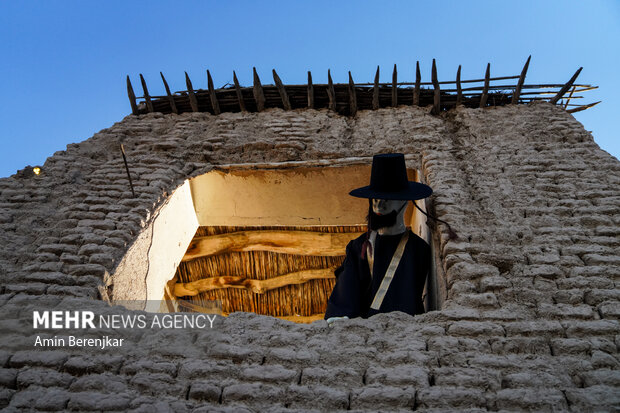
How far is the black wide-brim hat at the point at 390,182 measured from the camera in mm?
2822

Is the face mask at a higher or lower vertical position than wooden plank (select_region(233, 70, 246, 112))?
lower

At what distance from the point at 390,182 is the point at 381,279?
0.60 metres

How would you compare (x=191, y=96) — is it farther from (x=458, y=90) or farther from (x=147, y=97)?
(x=458, y=90)

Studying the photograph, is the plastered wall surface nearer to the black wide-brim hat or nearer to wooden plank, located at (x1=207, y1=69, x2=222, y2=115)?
the black wide-brim hat

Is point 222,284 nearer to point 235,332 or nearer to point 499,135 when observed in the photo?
point 235,332

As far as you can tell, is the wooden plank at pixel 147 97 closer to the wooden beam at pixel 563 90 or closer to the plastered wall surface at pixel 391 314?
the plastered wall surface at pixel 391 314

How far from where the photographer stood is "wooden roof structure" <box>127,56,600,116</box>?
4.16m

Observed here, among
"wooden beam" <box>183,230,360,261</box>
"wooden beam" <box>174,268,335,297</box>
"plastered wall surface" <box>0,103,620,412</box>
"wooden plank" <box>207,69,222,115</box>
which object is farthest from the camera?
"wooden beam" <box>174,268,335,297</box>

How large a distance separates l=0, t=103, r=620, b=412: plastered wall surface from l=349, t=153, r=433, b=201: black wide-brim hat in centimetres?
21

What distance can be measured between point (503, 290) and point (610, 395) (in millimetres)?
678

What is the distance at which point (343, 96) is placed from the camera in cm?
443

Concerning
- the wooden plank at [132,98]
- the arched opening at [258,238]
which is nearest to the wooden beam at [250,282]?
the arched opening at [258,238]

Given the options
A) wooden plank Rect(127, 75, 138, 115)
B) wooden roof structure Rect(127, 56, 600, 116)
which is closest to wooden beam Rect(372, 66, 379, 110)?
wooden roof structure Rect(127, 56, 600, 116)

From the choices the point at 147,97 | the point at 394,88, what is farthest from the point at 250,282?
the point at 394,88
